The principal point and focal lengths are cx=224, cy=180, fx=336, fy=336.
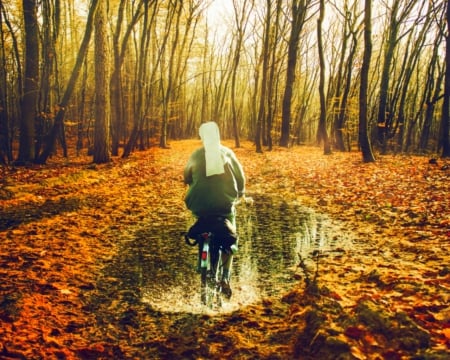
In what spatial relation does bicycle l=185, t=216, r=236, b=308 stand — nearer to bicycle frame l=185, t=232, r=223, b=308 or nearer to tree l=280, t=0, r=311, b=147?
bicycle frame l=185, t=232, r=223, b=308

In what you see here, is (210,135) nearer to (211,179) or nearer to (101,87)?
(211,179)

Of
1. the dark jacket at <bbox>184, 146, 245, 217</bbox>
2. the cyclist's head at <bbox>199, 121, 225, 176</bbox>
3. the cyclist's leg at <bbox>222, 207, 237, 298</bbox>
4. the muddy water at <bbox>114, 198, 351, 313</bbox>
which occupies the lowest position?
the muddy water at <bbox>114, 198, 351, 313</bbox>

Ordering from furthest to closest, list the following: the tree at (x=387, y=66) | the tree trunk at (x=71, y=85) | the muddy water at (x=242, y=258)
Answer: the tree at (x=387, y=66) < the tree trunk at (x=71, y=85) < the muddy water at (x=242, y=258)

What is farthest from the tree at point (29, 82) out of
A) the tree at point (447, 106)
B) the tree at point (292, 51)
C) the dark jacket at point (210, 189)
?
the tree at point (447, 106)

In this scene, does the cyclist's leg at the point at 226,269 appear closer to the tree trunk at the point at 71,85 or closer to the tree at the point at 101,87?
the tree trunk at the point at 71,85

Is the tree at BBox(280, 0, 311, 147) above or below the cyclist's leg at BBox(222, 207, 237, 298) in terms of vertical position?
above

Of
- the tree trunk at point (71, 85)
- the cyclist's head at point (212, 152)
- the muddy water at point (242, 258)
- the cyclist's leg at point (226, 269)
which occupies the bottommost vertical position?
the muddy water at point (242, 258)

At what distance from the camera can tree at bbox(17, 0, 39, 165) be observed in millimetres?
13422

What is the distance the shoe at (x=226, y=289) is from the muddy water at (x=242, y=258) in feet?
0.28

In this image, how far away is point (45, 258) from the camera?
17.0ft

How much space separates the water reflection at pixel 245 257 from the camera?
4.30 metres

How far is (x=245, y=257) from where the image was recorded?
5.57 metres

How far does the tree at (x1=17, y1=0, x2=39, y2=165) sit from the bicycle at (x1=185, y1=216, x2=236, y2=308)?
42.0 ft

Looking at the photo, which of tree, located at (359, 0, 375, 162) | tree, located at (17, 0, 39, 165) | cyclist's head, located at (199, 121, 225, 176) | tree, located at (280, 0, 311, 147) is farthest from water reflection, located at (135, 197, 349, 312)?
tree, located at (280, 0, 311, 147)
